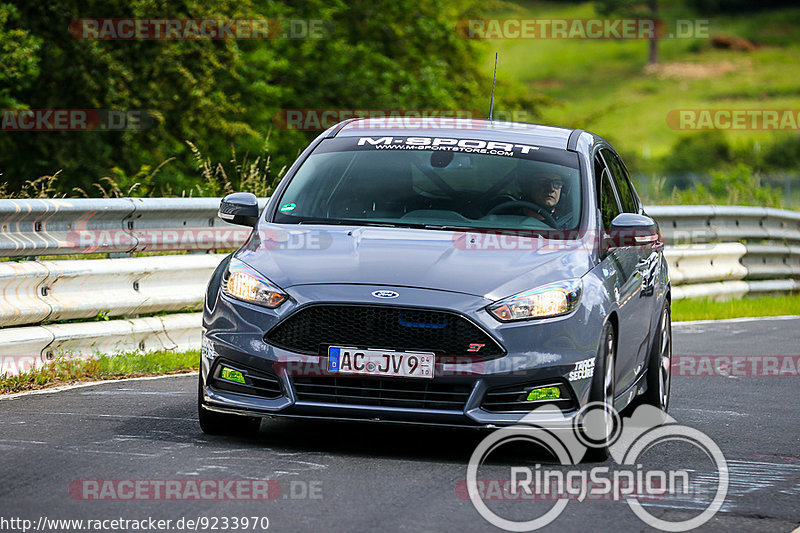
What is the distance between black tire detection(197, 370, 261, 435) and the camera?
23.9 feet

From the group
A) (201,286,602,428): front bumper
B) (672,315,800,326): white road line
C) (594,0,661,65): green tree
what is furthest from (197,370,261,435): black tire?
(594,0,661,65): green tree

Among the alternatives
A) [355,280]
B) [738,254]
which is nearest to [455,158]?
[355,280]

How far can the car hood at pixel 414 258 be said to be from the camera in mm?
6898

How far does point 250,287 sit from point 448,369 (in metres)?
1.10

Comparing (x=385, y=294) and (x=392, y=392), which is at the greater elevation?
(x=385, y=294)

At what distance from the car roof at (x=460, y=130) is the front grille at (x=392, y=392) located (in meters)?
2.16

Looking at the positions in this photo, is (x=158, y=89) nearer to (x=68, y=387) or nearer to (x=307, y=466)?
(x=68, y=387)

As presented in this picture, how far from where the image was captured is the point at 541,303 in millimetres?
6898

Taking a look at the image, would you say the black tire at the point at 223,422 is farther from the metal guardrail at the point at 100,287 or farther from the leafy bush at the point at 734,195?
the leafy bush at the point at 734,195

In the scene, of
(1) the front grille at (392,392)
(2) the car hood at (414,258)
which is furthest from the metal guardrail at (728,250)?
(1) the front grille at (392,392)

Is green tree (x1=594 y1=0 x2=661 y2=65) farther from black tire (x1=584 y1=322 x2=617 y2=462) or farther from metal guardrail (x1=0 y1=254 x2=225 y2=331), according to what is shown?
black tire (x1=584 y1=322 x2=617 y2=462)

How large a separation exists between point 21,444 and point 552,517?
271 cm

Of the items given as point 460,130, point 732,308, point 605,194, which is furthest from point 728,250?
point 460,130

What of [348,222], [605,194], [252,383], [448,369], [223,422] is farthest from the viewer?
[605,194]
